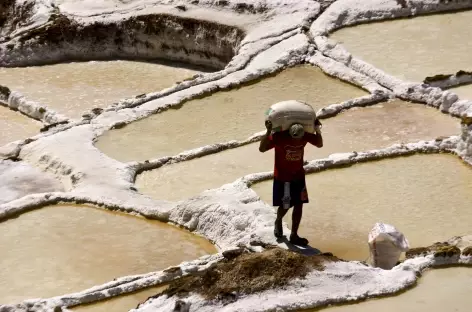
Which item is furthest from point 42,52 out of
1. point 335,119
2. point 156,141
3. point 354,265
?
point 354,265

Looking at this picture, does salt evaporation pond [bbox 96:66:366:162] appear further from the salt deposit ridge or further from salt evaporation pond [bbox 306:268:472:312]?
salt evaporation pond [bbox 306:268:472:312]

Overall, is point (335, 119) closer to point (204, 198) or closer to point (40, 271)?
point (204, 198)

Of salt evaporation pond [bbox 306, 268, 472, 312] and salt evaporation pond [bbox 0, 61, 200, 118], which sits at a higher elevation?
salt evaporation pond [bbox 306, 268, 472, 312]

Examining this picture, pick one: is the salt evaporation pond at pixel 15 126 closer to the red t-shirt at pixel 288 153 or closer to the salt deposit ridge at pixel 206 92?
the salt deposit ridge at pixel 206 92

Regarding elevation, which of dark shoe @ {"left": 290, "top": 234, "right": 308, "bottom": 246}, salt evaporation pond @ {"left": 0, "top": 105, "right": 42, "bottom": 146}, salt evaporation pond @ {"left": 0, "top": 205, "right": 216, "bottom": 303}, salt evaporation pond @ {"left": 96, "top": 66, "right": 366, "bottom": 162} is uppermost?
dark shoe @ {"left": 290, "top": 234, "right": 308, "bottom": 246}

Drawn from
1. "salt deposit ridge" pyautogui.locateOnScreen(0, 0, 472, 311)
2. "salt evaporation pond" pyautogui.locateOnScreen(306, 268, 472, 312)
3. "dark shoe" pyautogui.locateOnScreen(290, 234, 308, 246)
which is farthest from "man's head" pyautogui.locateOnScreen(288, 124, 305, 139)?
"salt evaporation pond" pyautogui.locateOnScreen(306, 268, 472, 312)

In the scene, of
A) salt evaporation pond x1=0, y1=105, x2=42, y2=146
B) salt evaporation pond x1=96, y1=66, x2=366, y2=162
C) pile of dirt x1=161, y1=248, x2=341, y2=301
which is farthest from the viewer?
salt evaporation pond x1=0, y1=105, x2=42, y2=146
